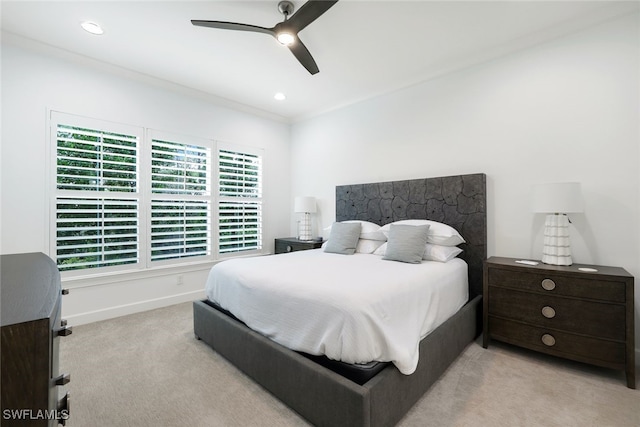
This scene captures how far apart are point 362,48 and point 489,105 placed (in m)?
1.44

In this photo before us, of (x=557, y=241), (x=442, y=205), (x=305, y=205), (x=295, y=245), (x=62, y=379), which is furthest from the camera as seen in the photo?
(x=305, y=205)

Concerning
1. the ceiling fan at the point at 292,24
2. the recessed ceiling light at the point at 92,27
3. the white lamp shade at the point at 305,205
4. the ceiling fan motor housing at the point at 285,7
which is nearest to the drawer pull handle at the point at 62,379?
the ceiling fan at the point at 292,24

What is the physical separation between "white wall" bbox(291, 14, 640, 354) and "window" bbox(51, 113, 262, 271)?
2202mm

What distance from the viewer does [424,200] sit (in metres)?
3.27

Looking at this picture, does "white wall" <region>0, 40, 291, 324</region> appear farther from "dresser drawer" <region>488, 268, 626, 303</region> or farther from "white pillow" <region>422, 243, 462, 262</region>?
"dresser drawer" <region>488, 268, 626, 303</region>

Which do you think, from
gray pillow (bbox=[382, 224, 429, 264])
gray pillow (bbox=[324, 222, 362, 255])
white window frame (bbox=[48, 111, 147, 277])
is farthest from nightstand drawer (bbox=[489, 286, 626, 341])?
white window frame (bbox=[48, 111, 147, 277])

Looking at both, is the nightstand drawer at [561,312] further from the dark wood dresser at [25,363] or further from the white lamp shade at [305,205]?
the dark wood dresser at [25,363]

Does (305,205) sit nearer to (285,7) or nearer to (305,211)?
(305,211)

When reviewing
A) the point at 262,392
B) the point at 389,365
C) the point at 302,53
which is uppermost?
the point at 302,53

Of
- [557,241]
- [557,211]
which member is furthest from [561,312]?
[557,211]

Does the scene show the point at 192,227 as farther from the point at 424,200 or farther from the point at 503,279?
the point at 503,279

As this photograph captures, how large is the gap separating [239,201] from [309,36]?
2501 mm

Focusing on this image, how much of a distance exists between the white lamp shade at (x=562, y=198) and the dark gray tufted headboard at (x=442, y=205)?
0.63 meters

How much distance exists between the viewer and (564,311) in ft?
7.05
